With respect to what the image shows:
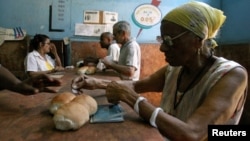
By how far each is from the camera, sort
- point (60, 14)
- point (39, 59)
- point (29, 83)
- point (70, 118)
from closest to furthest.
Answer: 1. point (70, 118)
2. point (29, 83)
3. point (39, 59)
4. point (60, 14)

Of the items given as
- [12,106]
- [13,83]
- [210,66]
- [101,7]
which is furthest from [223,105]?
[101,7]

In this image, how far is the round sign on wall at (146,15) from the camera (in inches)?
204

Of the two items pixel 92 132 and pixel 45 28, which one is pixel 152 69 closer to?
pixel 45 28

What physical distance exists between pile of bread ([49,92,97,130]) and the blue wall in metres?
3.91

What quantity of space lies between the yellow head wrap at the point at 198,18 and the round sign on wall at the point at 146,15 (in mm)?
4096

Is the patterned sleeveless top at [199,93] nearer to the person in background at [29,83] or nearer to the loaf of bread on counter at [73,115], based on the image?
the loaf of bread on counter at [73,115]

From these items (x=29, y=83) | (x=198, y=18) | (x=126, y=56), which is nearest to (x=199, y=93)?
(x=198, y=18)

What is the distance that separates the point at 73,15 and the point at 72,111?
166 inches

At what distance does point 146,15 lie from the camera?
17.1 feet

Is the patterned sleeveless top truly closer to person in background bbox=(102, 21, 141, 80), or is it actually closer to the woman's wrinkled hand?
the woman's wrinkled hand

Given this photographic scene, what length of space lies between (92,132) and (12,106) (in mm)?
663

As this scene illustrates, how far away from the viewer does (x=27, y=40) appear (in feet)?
15.2

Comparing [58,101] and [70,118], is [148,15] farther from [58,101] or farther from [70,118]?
[70,118]

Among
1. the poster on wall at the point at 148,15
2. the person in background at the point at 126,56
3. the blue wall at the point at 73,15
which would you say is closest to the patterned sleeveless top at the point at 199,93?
the person in background at the point at 126,56
